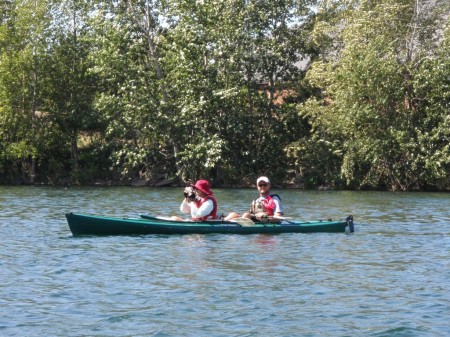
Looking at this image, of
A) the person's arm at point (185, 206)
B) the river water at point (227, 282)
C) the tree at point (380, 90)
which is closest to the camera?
the river water at point (227, 282)

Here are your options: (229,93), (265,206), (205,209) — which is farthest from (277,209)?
(229,93)

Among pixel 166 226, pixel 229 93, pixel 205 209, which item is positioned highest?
pixel 229 93

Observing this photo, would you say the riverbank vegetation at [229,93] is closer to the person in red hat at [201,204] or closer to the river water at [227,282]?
the river water at [227,282]

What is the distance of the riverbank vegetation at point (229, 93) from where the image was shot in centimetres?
3866

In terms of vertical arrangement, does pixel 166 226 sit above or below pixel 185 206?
below

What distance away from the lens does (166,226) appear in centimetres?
2006

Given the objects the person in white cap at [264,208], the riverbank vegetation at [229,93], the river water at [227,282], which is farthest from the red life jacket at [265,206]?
the riverbank vegetation at [229,93]

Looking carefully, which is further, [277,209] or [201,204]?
[277,209]

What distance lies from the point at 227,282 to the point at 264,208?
6708 millimetres

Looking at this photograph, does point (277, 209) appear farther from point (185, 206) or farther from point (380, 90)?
point (380, 90)

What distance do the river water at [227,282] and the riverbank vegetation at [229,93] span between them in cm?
1468

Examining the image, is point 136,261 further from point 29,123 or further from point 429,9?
point 29,123

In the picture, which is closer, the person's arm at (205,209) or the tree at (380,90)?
the person's arm at (205,209)

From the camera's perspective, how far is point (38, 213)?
2700cm
